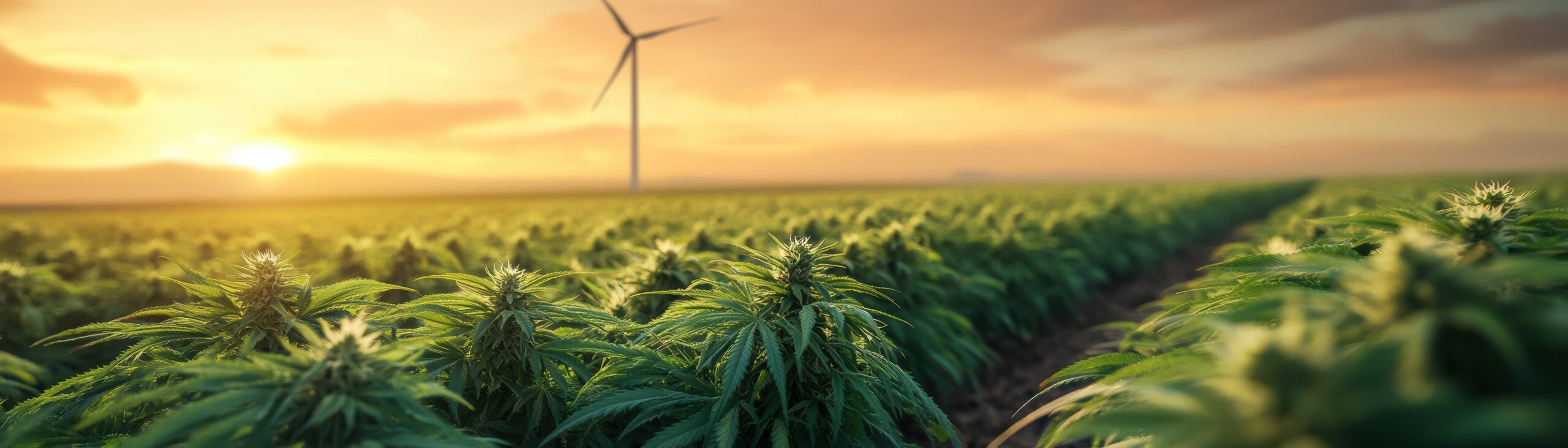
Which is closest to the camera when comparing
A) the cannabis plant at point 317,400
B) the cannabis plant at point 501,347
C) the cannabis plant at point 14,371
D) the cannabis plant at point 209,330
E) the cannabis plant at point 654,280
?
the cannabis plant at point 317,400

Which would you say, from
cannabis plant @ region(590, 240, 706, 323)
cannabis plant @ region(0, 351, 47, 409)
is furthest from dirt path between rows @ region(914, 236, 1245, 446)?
cannabis plant @ region(0, 351, 47, 409)

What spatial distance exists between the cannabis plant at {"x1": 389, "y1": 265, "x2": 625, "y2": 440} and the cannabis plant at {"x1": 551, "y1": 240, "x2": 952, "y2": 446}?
19 centimetres

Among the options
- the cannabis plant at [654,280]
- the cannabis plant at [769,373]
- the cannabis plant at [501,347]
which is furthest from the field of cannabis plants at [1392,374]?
the cannabis plant at [654,280]

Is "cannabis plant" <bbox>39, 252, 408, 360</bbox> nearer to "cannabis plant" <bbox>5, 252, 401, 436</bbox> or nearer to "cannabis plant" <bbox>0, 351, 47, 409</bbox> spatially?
"cannabis plant" <bbox>5, 252, 401, 436</bbox>

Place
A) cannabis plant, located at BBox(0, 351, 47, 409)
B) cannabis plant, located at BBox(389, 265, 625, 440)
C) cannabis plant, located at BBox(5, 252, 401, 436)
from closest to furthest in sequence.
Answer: cannabis plant, located at BBox(5, 252, 401, 436), cannabis plant, located at BBox(389, 265, 625, 440), cannabis plant, located at BBox(0, 351, 47, 409)

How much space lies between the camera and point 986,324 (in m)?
10.0

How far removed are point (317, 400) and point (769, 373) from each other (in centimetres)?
191

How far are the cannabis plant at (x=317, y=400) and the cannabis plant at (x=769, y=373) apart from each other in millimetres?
943

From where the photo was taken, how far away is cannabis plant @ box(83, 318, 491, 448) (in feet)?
6.10

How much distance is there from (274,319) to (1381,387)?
13.0ft

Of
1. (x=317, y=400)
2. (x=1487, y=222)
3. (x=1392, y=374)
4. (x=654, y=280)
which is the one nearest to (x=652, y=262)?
(x=654, y=280)

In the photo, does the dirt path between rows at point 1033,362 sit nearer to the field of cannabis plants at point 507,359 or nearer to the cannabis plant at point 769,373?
the field of cannabis plants at point 507,359

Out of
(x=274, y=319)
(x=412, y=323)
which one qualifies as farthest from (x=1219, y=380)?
(x=412, y=323)

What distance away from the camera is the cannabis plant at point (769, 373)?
2943mm
